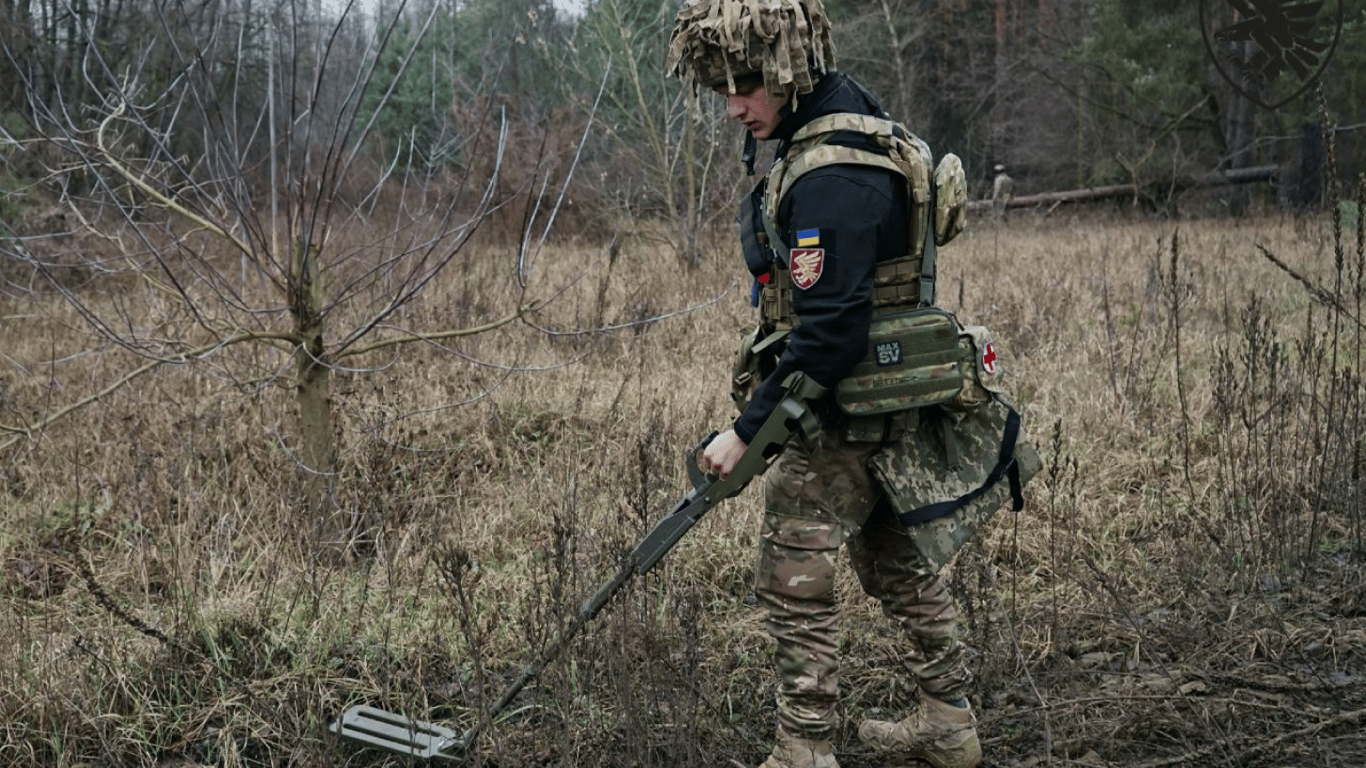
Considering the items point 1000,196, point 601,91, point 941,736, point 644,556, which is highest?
point 601,91

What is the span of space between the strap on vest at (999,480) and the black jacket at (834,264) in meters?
0.37

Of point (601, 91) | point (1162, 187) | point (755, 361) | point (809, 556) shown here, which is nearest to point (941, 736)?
point (809, 556)

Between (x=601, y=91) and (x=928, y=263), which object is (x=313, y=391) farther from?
(x=928, y=263)

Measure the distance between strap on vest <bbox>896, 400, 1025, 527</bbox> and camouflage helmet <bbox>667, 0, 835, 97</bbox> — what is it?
3.11 ft

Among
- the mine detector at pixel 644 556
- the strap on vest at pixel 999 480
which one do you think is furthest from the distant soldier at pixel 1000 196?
the mine detector at pixel 644 556

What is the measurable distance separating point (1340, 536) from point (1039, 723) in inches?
76.9

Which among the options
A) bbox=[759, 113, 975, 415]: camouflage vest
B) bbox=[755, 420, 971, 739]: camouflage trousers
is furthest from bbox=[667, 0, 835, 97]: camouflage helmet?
bbox=[755, 420, 971, 739]: camouflage trousers

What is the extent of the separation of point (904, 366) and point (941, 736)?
3.23 ft

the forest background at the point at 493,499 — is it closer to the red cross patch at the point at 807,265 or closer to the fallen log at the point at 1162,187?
the red cross patch at the point at 807,265

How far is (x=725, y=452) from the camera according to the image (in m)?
2.51

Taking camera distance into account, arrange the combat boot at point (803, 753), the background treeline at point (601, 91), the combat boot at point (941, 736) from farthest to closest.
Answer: the background treeline at point (601, 91) < the combat boot at point (941, 736) < the combat boot at point (803, 753)

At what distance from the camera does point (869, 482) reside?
2.64 metres

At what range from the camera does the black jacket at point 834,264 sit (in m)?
2.34

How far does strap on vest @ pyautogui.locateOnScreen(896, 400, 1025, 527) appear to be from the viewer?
2562mm
